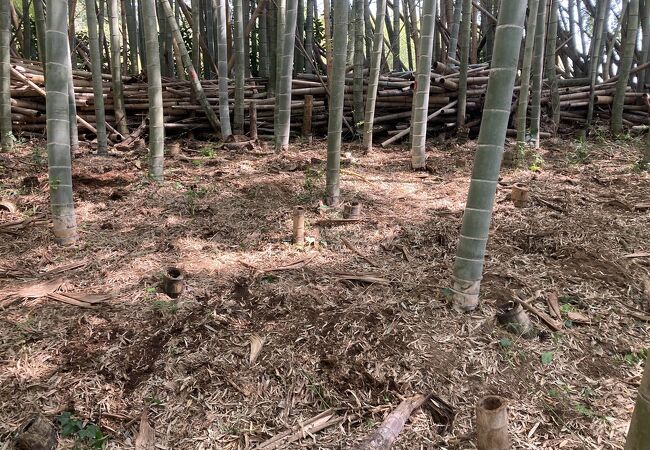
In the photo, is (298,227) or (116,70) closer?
(298,227)

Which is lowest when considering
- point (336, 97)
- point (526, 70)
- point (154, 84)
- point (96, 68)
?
point (336, 97)

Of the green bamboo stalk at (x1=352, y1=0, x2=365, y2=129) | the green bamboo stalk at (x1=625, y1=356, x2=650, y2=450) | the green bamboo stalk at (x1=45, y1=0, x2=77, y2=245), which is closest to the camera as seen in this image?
the green bamboo stalk at (x1=625, y1=356, x2=650, y2=450)

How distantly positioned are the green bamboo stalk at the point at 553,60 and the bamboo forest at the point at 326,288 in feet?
3.24

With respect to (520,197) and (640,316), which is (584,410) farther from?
(520,197)

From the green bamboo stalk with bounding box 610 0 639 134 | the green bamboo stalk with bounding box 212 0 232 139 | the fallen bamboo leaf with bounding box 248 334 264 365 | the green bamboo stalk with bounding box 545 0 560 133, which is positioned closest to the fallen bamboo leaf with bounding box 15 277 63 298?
the fallen bamboo leaf with bounding box 248 334 264 365

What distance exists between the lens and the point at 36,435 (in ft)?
5.64

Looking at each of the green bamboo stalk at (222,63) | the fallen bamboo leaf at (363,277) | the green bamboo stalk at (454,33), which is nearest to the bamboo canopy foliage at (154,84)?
the green bamboo stalk at (222,63)

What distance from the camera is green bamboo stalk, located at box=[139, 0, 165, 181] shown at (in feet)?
14.3

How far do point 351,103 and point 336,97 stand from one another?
4.00m

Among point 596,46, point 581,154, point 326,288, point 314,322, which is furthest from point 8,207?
A: point 596,46

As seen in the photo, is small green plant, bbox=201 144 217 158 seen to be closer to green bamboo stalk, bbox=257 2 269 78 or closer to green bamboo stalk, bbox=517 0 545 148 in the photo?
green bamboo stalk, bbox=257 2 269 78

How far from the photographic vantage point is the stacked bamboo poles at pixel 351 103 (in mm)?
7203

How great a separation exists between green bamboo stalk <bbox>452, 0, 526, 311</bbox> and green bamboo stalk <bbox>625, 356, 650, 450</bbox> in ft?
5.20

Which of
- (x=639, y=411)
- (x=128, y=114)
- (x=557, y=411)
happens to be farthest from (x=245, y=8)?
(x=639, y=411)
